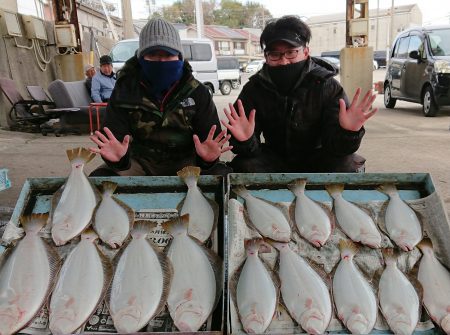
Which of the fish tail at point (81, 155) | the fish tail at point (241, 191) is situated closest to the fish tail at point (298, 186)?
the fish tail at point (241, 191)

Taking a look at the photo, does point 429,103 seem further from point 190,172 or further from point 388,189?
point 190,172

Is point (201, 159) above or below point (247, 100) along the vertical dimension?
below

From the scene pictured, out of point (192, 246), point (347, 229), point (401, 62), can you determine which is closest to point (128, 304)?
point (192, 246)

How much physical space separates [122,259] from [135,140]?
1.28 m

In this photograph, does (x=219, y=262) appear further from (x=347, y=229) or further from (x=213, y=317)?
(x=347, y=229)

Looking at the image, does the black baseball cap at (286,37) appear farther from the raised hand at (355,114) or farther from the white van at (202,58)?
Answer: the white van at (202,58)

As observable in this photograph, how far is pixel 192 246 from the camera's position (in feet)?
6.54

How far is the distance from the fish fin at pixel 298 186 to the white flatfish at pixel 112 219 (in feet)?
2.92

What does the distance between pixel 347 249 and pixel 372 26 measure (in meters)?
67.8

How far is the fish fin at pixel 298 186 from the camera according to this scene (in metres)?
2.29

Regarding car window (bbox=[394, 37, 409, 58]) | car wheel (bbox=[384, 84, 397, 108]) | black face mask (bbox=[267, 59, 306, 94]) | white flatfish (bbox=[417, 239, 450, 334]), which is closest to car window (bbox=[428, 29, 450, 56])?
car window (bbox=[394, 37, 409, 58])

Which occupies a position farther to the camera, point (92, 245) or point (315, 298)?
point (92, 245)

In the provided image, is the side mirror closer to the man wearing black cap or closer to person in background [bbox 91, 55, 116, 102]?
person in background [bbox 91, 55, 116, 102]

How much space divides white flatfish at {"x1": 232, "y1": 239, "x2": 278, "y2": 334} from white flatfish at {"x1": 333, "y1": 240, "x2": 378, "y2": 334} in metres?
0.28
